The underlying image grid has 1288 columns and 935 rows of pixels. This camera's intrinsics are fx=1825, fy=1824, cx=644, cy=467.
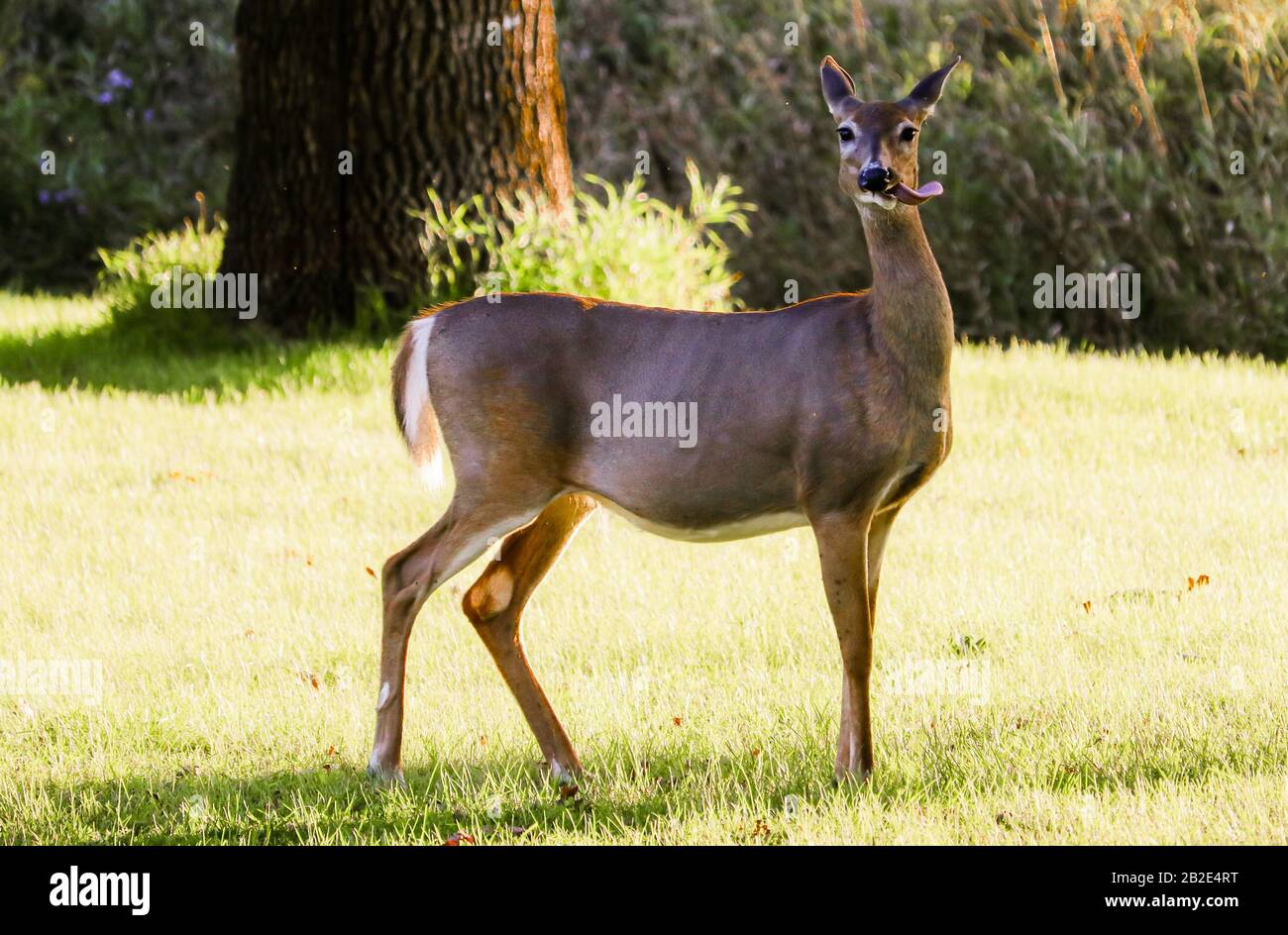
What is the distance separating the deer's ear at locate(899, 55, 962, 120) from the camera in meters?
4.94

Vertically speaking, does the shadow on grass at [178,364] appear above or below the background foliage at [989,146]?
below

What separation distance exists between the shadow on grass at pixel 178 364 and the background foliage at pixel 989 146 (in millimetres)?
2207

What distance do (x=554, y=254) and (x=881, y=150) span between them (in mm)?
5774

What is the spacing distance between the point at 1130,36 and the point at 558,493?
8664 millimetres

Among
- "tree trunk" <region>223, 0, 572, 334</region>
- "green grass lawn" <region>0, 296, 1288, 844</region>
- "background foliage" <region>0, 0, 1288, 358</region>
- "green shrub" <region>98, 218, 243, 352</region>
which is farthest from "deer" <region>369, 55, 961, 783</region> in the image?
"green shrub" <region>98, 218, 243, 352</region>

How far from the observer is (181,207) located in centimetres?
1540

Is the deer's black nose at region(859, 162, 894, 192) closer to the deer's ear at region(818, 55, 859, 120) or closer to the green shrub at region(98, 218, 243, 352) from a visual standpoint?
the deer's ear at region(818, 55, 859, 120)

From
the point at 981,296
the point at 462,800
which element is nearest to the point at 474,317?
the point at 462,800

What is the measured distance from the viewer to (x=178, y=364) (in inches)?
437

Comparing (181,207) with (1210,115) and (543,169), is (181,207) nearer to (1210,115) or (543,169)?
(543,169)

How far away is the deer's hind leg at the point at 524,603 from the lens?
5.25 m

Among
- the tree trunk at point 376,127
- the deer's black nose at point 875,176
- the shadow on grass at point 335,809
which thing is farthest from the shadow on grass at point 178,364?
the deer's black nose at point 875,176

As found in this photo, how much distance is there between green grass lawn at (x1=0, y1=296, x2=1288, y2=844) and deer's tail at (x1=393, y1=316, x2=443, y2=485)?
2.76 feet

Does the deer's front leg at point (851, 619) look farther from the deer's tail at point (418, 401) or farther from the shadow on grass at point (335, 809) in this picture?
the deer's tail at point (418, 401)
